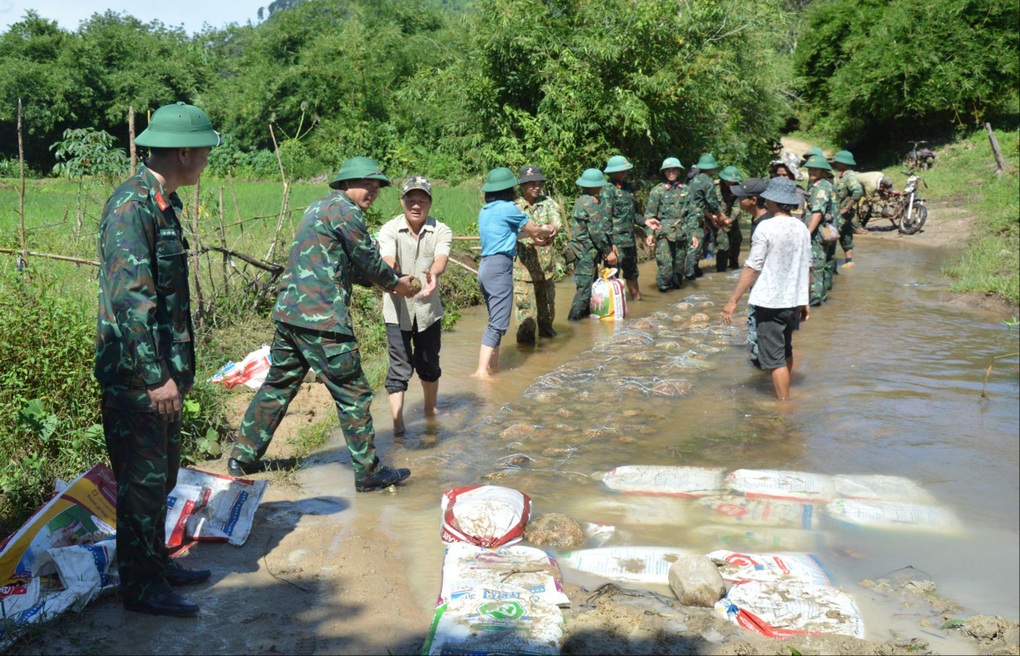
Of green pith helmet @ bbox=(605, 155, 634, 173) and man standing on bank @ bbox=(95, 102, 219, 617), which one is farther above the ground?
green pith helmet @ bbox=(605, 155, 634, 173)

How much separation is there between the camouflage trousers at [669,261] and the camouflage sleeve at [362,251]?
7351 millimetres

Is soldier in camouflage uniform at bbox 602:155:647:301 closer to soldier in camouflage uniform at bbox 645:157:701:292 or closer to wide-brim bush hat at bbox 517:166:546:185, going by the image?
soldier in camouflage uniform at bbox 645:157:701:292

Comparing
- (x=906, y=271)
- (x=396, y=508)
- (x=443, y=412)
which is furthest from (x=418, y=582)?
(x=906, y=271)

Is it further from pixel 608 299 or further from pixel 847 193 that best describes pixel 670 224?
pixel 847 193

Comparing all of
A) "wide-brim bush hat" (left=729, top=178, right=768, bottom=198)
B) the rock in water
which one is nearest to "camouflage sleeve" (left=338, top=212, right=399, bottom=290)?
the rock in water

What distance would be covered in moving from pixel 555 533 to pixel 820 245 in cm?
751

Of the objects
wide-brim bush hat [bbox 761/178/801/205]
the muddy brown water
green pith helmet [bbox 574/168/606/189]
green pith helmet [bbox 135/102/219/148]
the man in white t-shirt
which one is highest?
green pith helmet [bbox 135/102/219/148]

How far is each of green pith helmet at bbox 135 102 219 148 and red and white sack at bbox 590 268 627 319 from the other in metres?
6.96

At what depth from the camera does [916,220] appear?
672 inches

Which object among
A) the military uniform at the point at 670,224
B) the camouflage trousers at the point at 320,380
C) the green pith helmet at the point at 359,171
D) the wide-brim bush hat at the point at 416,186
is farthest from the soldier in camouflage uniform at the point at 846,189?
the camouflage trousers at the point at 320,380

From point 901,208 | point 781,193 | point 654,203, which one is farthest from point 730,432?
point 901,208

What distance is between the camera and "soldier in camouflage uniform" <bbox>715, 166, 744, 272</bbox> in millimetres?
13214

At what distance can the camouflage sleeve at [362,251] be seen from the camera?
4.70 metres

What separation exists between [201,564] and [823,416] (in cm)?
446
